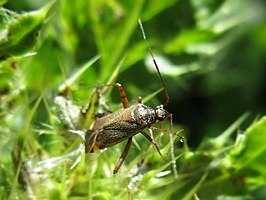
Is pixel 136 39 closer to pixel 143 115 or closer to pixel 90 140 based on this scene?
pixel 143 115

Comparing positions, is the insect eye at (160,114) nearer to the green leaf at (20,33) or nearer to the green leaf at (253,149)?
the green leaf at (253,149)

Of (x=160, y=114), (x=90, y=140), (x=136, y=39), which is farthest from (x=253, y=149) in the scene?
(x=136, y=39)

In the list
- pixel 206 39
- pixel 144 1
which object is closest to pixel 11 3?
pixel 144 1

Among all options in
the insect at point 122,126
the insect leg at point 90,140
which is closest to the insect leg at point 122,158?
the insect at point 122,126

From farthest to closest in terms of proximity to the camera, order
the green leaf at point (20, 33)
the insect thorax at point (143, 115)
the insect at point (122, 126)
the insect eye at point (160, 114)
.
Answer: the insect eye at point (160, 114), the insect thorax at point (143, 115), the insect at point (122, 126), the green leaf at point (20, 33)

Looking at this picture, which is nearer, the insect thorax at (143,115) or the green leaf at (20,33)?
the green leaf at (20,33)

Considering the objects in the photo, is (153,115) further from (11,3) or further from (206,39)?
(11,3)

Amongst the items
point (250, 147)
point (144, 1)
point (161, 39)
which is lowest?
point (250, 147)
